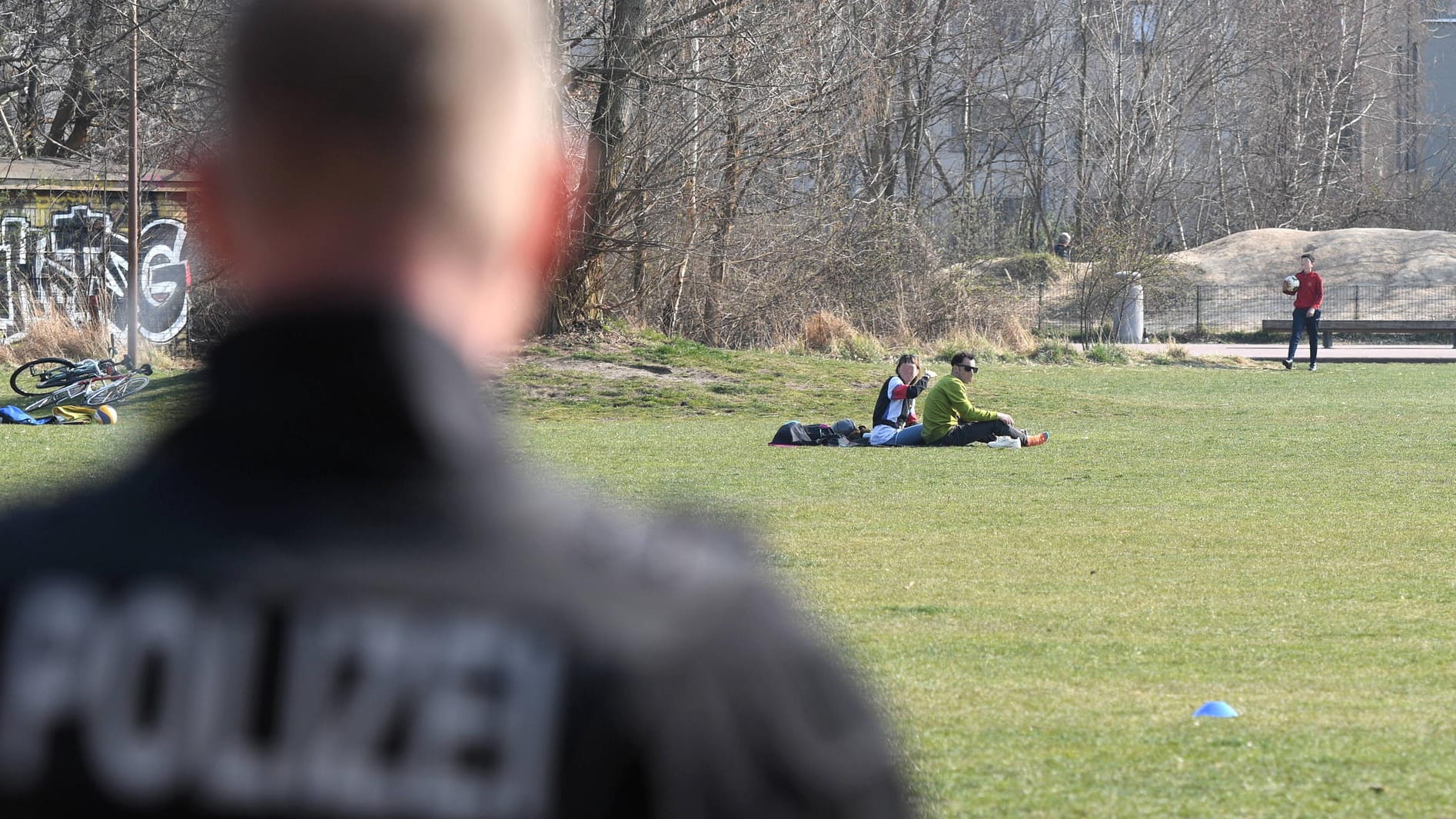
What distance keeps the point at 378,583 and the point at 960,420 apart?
1644 cm

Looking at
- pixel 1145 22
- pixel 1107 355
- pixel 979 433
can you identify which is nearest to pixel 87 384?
pixel 979 433

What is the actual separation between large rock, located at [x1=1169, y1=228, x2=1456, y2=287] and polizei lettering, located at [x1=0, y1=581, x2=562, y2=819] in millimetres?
49558

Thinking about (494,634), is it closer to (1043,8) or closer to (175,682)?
(175,682)

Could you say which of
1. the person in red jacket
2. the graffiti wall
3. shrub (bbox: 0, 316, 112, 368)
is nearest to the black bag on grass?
shrub (bbox: 0, 316, 112, 368)

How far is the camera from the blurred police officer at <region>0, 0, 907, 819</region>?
43.6 inches

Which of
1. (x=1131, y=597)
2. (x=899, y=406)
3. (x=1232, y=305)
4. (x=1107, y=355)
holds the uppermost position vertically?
(x=1232, y=305)

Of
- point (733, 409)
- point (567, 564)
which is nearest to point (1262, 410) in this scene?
point (733, 409)

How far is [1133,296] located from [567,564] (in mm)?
37639

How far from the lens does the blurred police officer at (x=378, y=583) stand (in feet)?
3.63

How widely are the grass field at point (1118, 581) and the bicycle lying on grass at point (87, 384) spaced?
0.34m

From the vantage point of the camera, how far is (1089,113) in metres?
52.0

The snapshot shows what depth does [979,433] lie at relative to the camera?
56.3 ft

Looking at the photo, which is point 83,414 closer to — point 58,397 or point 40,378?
point 58,397

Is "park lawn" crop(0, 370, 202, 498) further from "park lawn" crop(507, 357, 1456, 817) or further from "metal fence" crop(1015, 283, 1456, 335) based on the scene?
"metal fence" crop(1015, 283, 1456, 335)
